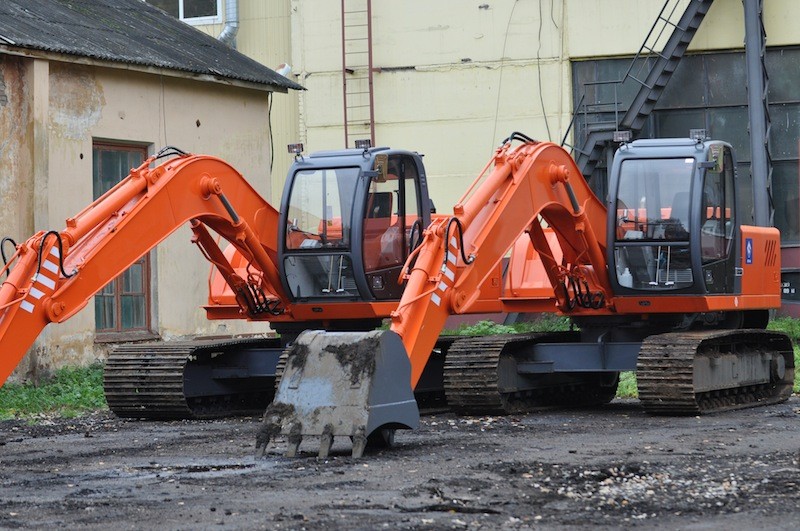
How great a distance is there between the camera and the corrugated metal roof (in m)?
19.3

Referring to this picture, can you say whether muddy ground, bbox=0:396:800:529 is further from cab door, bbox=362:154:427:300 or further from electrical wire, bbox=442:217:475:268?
cab door, bbox=362:154:427:300

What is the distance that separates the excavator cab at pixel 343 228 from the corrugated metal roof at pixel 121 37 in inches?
201

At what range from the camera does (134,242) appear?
13.3m

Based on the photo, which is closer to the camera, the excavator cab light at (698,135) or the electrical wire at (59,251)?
the electrical wire at (59,251)

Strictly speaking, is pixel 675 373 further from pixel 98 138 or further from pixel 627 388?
pixel 98 138

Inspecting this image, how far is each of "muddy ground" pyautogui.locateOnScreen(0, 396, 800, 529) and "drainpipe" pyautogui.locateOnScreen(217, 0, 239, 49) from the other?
1620 cm

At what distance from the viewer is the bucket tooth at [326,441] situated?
1109cm

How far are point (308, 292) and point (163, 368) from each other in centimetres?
171

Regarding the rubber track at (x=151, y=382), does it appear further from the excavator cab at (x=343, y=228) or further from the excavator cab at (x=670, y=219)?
the excavator cab at (x=670, y=219)

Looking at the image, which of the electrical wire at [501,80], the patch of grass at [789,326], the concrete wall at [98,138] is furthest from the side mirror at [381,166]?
the electrical wire at [501,80]

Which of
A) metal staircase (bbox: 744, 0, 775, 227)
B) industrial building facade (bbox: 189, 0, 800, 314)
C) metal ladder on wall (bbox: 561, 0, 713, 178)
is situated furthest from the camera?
industrial building facade (bbox: 189, 0, 800, 314)

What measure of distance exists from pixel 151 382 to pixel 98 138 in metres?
5.92

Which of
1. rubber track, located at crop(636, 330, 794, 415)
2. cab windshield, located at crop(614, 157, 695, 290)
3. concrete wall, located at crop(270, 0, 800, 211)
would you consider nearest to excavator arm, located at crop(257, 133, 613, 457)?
cab windshield, located at crop(614, 157, 695, 290)

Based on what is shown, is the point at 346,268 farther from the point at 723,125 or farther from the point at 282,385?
the point at 723,125
